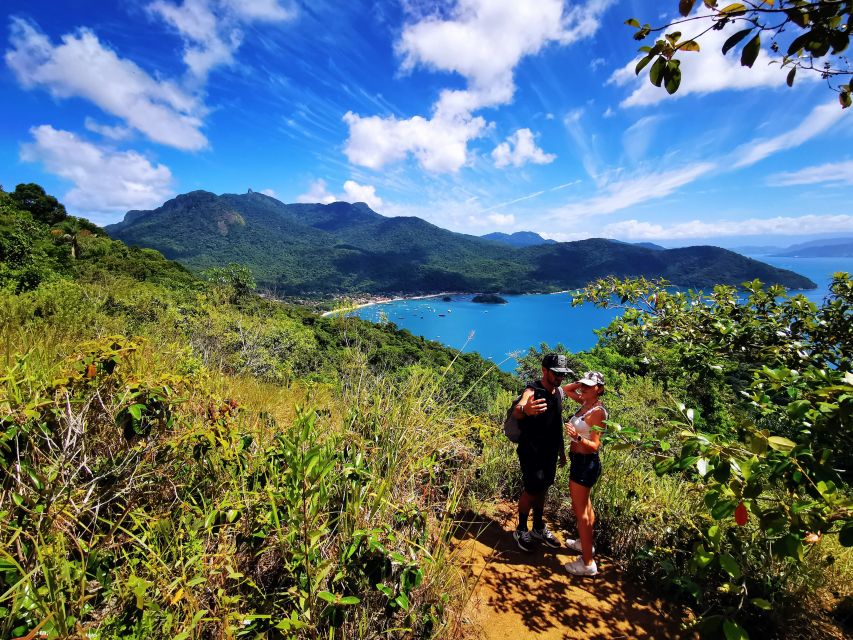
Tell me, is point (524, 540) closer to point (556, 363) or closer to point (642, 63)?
point (556, 363)

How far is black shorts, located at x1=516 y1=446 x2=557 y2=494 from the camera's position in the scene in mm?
2715

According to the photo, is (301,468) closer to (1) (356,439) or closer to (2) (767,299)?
(1) (356,439)

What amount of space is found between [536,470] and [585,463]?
355 millimetres

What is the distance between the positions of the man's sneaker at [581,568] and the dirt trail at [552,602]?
3 centimetres

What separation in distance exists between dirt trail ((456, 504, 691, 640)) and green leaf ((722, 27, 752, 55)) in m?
2.21

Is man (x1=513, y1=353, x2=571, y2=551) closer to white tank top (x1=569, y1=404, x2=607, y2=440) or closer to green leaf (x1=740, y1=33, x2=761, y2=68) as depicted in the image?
white tank top (x1=569, y1=404, x2=607, y2=440)

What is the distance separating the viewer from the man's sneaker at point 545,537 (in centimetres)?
277

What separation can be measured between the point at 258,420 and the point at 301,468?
1.15 m

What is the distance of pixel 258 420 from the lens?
2.26 metres

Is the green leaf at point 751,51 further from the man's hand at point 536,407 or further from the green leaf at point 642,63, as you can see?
the man's hand at point 536,407

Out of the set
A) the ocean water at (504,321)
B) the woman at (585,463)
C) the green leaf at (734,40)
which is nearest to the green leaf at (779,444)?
the green leaf at (734,40)

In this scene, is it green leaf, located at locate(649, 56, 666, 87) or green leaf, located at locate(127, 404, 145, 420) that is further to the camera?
green leaf, located at locate(127, 404, 145, 420)

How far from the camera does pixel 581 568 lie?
2.51 m

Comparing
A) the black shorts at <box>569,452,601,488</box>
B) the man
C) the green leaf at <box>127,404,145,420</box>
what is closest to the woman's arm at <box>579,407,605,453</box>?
the black shorts at <box>569,452,601,488</box>
